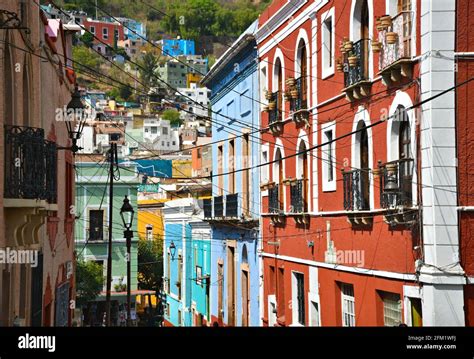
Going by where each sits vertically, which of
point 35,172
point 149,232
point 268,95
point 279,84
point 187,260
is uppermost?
point 279,84

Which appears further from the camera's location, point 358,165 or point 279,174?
point 279,174

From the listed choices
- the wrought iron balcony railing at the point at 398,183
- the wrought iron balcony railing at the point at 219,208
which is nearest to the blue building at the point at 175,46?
the wrought iron balcony railing at the point at 398,183

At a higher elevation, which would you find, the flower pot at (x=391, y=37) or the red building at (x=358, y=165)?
the flower pot at (x=391, y=37)

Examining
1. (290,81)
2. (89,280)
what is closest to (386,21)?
(290,81)

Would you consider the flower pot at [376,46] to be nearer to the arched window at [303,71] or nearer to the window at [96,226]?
the arched window at [303,71]

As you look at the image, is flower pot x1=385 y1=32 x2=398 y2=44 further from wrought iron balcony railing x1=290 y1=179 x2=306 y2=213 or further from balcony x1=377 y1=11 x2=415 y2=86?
wrought iron balcony railing x1=290 y1=179 x2=306 y2=213

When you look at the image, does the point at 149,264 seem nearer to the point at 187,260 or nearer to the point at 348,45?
the point at 187,260
